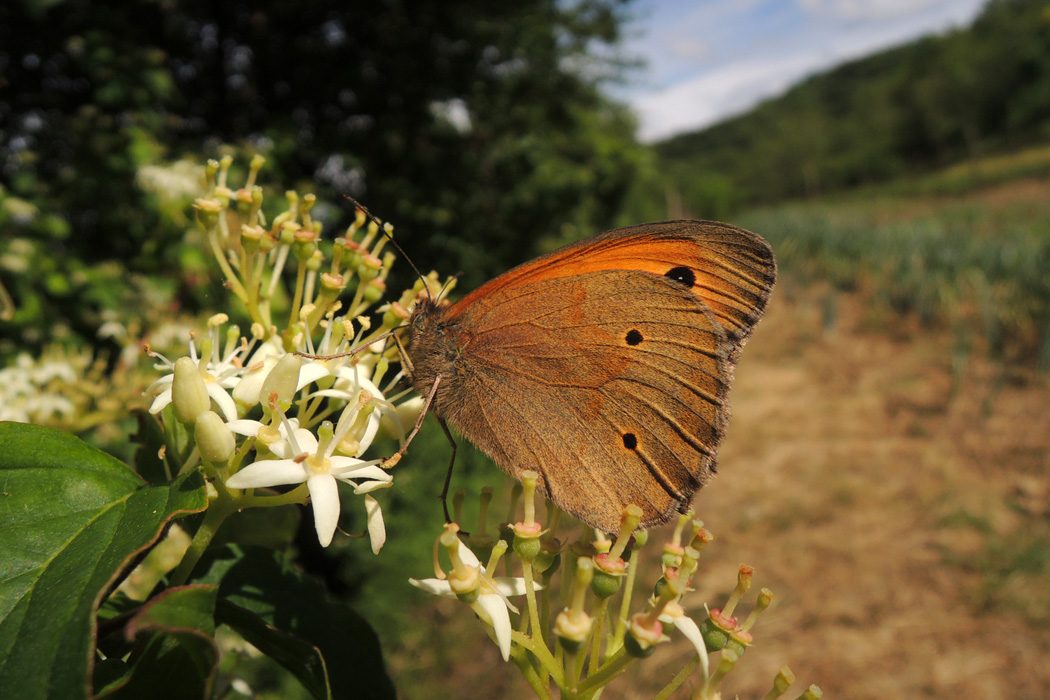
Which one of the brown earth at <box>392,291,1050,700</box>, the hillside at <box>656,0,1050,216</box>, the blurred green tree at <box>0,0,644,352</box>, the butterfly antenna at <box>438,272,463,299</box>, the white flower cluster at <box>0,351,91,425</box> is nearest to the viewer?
the butterfly antenna at <box>438,272,463,299</box>

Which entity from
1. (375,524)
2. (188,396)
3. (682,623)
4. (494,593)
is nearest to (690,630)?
(682,623)

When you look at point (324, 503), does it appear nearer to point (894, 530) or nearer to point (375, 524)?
point (375, 524)

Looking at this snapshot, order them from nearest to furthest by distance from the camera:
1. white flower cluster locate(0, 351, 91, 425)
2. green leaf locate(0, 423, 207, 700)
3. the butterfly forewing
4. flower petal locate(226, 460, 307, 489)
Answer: green leaf locate(0, 423, 207, 700), flower petal locate(226, 460, 307, 489), the butterfly forewing, white flower cluster locate(0, 351, 91, 425)

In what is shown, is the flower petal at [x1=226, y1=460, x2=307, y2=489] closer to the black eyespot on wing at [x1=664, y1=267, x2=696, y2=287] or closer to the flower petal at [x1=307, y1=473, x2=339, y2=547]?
the flower petal at [x1=307, y1=473, x2=339, y2=547]

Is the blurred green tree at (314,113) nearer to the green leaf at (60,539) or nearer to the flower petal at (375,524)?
the green leaf at (60,539)

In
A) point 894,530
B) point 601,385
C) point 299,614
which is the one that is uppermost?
point 601,385

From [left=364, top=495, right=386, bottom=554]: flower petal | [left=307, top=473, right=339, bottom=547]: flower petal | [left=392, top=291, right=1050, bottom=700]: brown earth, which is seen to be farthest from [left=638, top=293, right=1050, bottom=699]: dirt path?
[left=307, top=473, right=339, bottom=547]: flower petal

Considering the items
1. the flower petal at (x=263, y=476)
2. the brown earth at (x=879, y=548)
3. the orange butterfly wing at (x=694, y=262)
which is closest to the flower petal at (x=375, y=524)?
the flower petal at (x=263, y=476)
